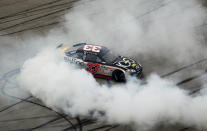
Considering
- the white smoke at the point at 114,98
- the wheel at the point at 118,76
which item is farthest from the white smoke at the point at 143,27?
the white smoke at the point at 114,98

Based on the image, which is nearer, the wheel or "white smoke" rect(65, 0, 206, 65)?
the wheel

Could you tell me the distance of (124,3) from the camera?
53.5ft

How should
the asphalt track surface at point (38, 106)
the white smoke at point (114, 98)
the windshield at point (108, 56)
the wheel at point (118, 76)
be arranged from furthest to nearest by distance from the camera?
the windshield at point (108, 56) < the wheel at point (118, 76) < the asphalt track surface at point (38, 106) < the white smoke at point (114, 98)

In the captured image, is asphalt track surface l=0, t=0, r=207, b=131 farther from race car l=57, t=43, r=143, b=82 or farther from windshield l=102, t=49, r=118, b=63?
windshield l=102, t=49, r=118, b=63

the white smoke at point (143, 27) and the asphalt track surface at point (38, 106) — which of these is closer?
the asphalt track surface at point (38, 106)

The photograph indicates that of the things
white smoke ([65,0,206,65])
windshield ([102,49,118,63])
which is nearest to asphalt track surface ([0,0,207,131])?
windshield ([102,49,118,63])

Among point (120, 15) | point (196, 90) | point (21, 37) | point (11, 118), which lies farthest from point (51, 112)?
point (120, 15)

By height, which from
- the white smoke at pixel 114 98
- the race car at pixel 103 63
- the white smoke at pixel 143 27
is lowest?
the white smoke at pixel 114 98

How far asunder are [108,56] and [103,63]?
0.40 metres

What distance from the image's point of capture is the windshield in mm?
9833

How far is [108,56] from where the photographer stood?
9992mm

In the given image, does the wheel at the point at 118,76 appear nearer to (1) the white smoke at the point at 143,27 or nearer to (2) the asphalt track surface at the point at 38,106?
(2) the asphalt track surface at the point at 38,106

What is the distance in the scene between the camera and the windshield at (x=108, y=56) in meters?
9.83

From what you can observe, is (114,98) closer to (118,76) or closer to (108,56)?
(118,76)
